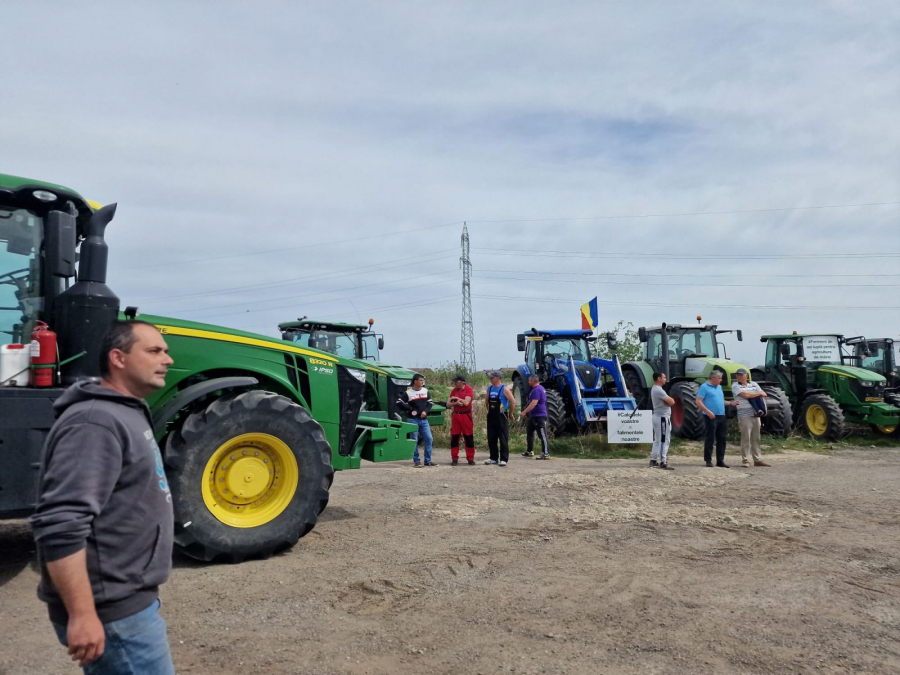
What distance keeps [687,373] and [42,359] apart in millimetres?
14224

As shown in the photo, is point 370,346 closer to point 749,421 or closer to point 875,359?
point 749,421

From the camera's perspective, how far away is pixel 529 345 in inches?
653

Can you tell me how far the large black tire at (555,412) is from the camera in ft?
48.4

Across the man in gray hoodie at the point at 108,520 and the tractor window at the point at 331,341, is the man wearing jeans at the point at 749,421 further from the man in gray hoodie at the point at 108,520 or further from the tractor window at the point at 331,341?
the man in gray hoodie at the point at 108,520

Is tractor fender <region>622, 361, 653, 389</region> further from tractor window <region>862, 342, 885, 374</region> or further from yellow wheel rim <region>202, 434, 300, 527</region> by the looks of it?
yellow wheel rim <region>202, 434, 300, 527</region>

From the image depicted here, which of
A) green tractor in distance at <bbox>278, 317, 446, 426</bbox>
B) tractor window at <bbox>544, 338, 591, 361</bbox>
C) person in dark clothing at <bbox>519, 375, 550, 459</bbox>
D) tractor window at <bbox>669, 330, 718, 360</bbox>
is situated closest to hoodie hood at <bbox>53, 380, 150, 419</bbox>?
green tractor in distance at <bbox>278, 317, 446, 426</bbox>

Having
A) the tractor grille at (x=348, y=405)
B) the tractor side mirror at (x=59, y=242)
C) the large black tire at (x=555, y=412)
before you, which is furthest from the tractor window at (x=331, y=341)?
the tractor side mirror at (x=59, y=242)

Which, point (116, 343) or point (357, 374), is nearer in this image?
point (116, 343)

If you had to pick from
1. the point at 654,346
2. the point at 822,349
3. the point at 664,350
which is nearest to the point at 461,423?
the point at 664,350

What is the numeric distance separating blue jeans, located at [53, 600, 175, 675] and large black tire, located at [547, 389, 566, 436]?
1276 cm

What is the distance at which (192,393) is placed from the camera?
557cm

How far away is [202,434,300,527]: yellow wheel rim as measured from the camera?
5.66 metres

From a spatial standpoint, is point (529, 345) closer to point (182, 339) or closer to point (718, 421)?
point (718, 421)

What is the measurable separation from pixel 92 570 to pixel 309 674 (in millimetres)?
1895
